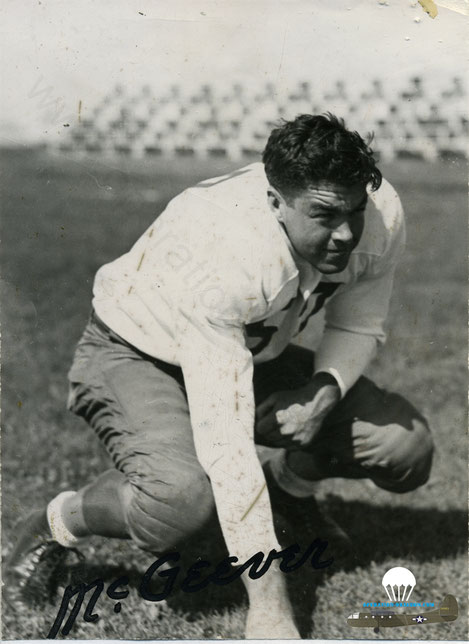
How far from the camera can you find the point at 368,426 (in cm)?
326

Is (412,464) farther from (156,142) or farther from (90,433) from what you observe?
(156,142)

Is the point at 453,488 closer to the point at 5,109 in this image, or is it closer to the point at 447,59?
the point at 447,59

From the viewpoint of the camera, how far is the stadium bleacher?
3205mm

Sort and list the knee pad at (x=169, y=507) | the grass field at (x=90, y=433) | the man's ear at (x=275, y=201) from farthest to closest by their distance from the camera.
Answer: the grass field at (x=90, y=433)
the man's ear at (x=275, y=201)
the knee pad at (x=169, y=507)

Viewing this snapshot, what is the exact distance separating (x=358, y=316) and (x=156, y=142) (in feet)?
3.19

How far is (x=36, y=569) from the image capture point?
318 cm

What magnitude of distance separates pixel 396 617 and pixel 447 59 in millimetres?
2041

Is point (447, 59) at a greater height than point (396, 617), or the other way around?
point (447, 59)

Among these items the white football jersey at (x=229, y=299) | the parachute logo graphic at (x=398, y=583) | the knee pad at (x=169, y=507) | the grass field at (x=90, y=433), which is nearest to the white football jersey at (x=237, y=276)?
the white football jersey at (x=229, y=299)

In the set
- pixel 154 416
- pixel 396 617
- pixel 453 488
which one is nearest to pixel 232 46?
pixel 154 416

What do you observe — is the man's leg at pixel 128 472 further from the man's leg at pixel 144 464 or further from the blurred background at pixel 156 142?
the blurred background at pixel 156 142

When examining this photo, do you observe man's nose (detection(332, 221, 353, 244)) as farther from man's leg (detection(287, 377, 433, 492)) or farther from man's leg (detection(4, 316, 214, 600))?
man's leg (detection(4, 316, 214, 600))

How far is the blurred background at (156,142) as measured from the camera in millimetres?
3199

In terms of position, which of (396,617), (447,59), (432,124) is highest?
(447,59)
